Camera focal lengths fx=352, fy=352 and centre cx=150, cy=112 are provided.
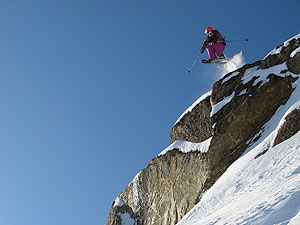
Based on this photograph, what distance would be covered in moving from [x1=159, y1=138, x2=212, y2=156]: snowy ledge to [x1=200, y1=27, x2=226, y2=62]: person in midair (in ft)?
22.7

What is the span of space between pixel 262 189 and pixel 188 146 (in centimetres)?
1505

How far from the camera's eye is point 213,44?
18141 mm

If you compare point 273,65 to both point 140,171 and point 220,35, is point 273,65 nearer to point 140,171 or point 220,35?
point 220,35

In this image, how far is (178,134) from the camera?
27.3 m

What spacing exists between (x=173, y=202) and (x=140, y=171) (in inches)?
252

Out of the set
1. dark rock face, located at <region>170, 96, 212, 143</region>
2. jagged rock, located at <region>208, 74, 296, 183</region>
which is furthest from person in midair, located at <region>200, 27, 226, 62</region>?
dark rock face, located at <region>170, 96, 212, 143</region>

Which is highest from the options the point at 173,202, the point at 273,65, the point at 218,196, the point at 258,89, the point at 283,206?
the point at 273,65

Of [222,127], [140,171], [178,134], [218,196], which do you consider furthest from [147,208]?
[218,196]

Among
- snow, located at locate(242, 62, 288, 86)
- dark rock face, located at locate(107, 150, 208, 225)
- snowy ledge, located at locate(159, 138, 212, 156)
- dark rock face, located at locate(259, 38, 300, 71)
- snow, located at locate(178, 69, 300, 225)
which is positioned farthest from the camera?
snowy ledge, located at locate(159, 138, 212, 156)

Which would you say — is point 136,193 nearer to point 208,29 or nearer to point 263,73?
point 263,73

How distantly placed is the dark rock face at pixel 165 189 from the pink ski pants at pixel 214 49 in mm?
6847

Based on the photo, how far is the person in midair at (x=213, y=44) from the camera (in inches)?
713

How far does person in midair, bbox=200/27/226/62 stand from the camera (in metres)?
18.1

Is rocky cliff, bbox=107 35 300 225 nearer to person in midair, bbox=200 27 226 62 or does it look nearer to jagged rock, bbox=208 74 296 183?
jagged rock, bbox=208 74 296 183
